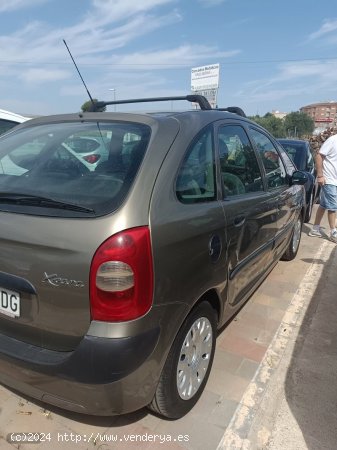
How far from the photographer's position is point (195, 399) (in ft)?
7.73

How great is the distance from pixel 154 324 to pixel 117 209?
1.79ft

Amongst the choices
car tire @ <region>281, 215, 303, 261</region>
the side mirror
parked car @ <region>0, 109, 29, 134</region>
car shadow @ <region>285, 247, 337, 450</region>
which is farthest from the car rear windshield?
car tire @ <region>281, 215, 303, 261</region>

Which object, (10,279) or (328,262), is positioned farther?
(328,262)

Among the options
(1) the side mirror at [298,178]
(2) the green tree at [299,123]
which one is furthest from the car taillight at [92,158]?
(2) the green tree at [299,123]

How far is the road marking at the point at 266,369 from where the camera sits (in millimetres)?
2156

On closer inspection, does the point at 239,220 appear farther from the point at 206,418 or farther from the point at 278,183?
the point at 278,183

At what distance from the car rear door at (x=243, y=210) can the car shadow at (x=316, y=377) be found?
621mm

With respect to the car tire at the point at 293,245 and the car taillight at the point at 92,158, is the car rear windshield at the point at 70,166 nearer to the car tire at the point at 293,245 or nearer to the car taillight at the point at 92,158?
the car taillight at the point at 92,158

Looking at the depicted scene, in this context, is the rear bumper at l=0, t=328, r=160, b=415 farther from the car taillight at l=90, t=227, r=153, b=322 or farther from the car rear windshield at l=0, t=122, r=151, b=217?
the car rear windshield at l=0, t=122, r=151, b=217

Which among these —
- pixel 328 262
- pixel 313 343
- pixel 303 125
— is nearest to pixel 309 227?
pixel 328 262

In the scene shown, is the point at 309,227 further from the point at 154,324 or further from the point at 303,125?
the point at 303,125

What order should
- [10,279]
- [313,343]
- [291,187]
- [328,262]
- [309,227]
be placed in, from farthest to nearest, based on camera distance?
[309,227]
[328,262]
[291,187]
[313,343]
[10,279]

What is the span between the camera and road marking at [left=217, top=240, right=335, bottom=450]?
2.16 m

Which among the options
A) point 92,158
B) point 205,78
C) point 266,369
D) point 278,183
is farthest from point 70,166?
point 205,78
